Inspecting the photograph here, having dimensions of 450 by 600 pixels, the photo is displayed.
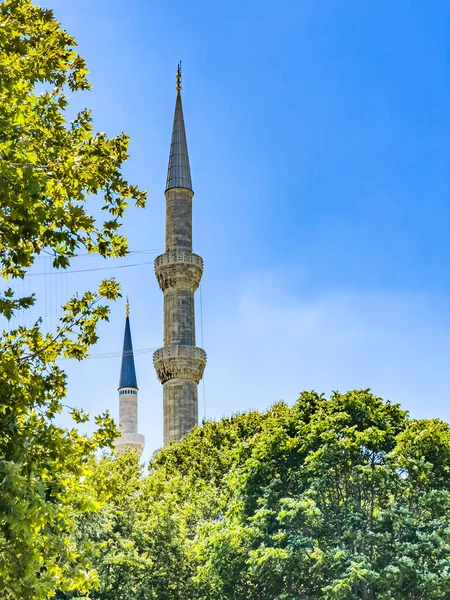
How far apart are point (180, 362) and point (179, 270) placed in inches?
240

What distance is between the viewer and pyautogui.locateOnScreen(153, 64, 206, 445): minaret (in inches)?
2363

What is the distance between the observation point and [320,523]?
24.9m

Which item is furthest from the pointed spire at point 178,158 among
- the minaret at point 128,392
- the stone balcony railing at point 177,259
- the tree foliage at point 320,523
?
the tree foliage at point 320,523

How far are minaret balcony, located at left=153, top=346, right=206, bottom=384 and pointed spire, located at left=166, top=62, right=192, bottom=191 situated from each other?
11.6m

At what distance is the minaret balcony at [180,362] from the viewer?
5997 cm

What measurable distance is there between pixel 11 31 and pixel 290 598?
55.9ft

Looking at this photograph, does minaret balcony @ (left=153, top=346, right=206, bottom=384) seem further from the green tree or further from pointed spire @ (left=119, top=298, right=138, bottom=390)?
the green tree

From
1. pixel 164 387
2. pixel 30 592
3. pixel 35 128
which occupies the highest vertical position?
pixel 164 387

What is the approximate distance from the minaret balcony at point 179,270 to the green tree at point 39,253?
48693 mm

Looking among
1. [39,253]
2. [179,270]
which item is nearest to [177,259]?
[179,270]

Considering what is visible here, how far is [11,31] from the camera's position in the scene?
11.3 meters

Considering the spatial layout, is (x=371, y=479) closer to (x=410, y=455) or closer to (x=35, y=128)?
(x=410, y=455)

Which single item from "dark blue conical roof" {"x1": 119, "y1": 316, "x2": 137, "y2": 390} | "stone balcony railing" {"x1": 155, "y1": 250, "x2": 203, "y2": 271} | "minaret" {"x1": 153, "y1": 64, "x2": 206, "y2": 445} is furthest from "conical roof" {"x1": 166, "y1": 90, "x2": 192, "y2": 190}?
"dark blue conical roof" {"x1": 119, "y1": 316, "x2": 137, "y2": 390}

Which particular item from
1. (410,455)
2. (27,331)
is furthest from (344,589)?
(27,331)
